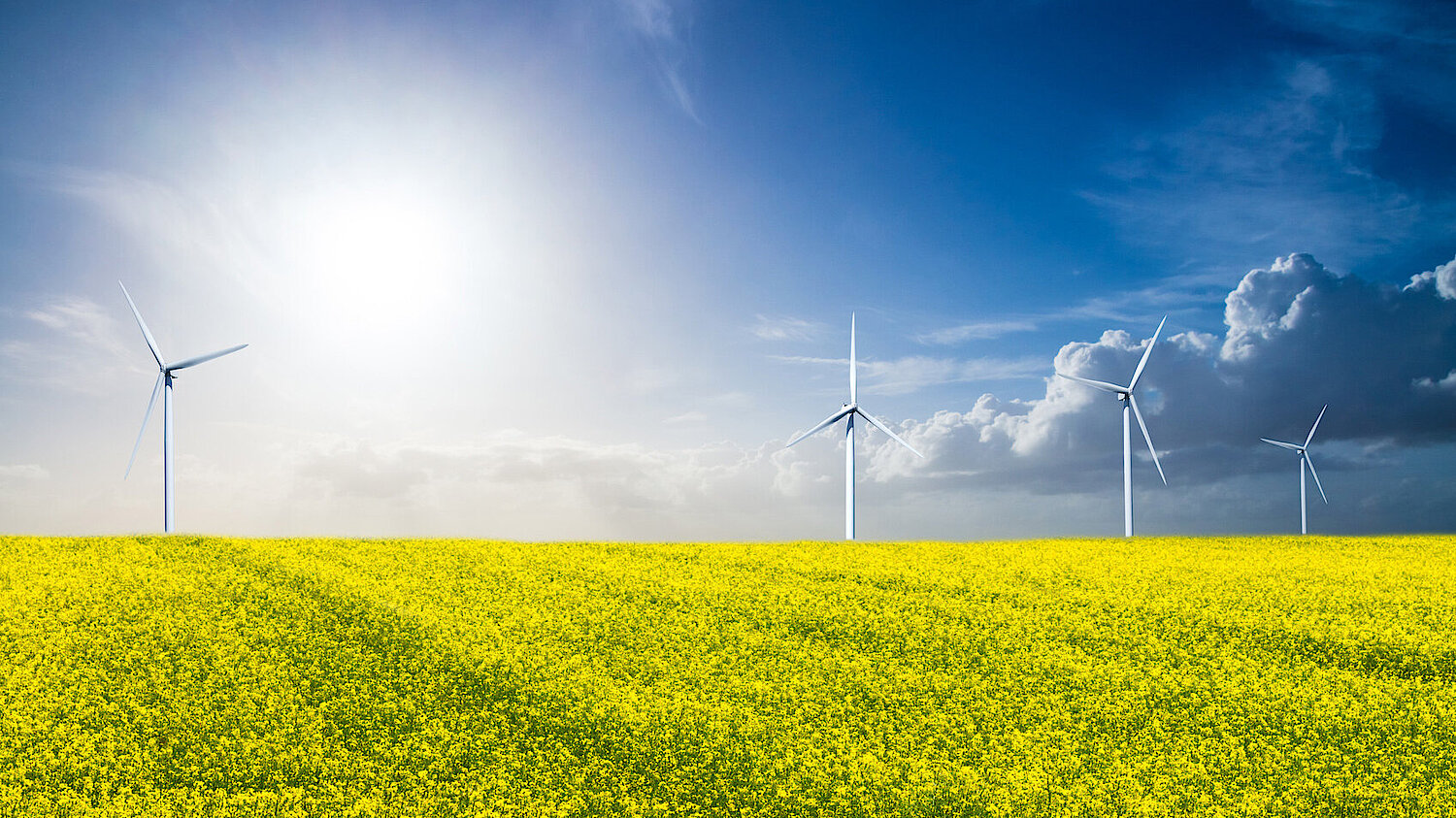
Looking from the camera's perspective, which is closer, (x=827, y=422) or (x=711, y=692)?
(x=711, y=692)

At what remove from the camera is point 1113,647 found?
19719 millimetres

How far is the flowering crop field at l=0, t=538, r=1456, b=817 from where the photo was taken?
1383 cm

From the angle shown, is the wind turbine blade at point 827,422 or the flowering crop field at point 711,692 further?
the wind turbine blade at point 827,422

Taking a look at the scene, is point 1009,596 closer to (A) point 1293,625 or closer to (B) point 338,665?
(A) point 1293,625

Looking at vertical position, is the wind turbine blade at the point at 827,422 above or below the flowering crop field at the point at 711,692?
above

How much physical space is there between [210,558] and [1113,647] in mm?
27090

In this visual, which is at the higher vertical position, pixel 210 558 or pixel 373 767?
pixel 210 558

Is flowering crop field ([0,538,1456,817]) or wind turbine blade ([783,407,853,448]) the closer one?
flowering crop field ([0,538,1456,817])

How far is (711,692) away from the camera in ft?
56.0

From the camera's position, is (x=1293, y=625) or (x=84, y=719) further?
(x=1293, y=625)

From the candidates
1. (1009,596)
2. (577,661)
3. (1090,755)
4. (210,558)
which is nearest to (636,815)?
(577,661)

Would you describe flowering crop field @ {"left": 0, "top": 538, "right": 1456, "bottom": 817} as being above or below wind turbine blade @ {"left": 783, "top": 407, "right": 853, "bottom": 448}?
below

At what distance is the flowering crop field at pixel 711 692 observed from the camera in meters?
13.8

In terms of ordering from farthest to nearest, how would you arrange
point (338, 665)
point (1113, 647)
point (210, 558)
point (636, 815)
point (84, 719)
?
point (210, 558)
point (1113, 647)
point (338, 665)
point (84, 719)
point (636, 815)
